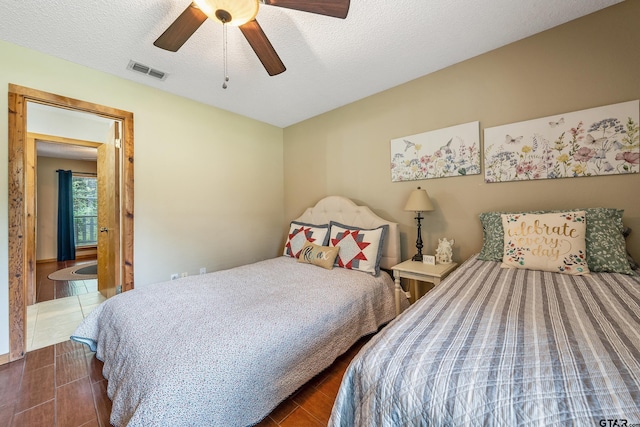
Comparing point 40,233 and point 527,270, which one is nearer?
point 527,270

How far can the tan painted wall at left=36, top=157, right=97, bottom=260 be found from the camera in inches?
205

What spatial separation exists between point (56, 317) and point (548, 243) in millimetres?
4386

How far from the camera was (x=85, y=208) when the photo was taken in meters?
6.00

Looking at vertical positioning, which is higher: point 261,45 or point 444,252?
point 261,45

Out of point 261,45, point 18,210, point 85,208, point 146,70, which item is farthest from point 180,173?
point 85,208

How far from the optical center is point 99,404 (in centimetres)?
145

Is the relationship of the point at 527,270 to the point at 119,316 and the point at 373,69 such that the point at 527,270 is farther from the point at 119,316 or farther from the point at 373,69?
the point at 119,316

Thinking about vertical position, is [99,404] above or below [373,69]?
below

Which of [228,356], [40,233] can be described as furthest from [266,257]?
[40,233]

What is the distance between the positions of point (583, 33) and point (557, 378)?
2292 mm

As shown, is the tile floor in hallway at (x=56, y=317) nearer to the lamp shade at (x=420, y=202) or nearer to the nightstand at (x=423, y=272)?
the nightstand at (x=423, y=272)

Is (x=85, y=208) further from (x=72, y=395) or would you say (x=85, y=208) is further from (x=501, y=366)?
(x=501, y=366)

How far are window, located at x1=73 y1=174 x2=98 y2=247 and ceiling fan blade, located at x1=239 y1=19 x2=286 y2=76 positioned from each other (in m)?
6.39

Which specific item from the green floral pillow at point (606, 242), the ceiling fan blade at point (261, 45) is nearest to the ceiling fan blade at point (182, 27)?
the ceiling fan blade at point (261, 45)
